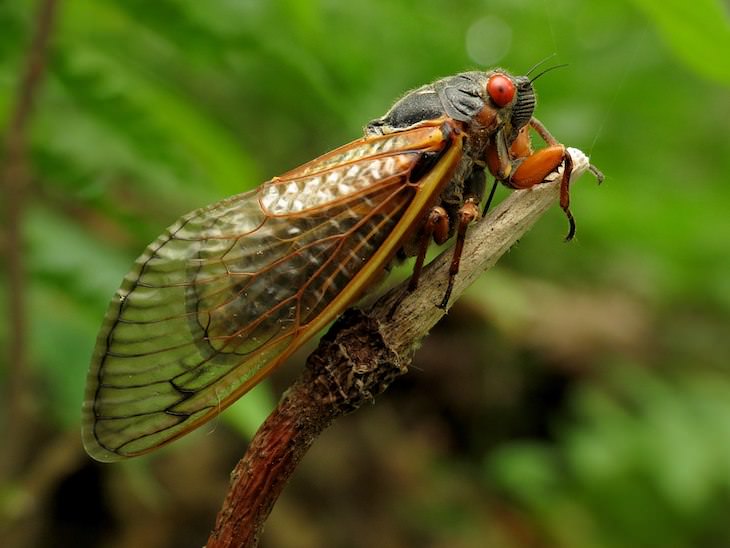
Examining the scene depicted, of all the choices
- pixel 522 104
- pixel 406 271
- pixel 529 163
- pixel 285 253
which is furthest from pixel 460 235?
pixel 406 271

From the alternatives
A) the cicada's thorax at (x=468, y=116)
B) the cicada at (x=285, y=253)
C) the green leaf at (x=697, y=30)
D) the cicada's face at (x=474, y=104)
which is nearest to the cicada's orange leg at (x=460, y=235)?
the cicada at (x=285, y=253)

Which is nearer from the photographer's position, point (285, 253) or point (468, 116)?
point (285, 253)

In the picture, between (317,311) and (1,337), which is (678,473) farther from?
(1,337)

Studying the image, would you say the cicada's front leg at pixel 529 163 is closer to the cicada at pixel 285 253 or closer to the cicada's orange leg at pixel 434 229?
the cicada at pixel 285 253

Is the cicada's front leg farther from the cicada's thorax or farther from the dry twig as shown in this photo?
the dry twig

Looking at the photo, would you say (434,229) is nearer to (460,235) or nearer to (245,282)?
(460,235)

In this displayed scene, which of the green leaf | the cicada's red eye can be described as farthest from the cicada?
the green leaf

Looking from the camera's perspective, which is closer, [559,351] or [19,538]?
[19,538]

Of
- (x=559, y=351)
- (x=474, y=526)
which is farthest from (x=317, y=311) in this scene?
(x=559, y=351)
